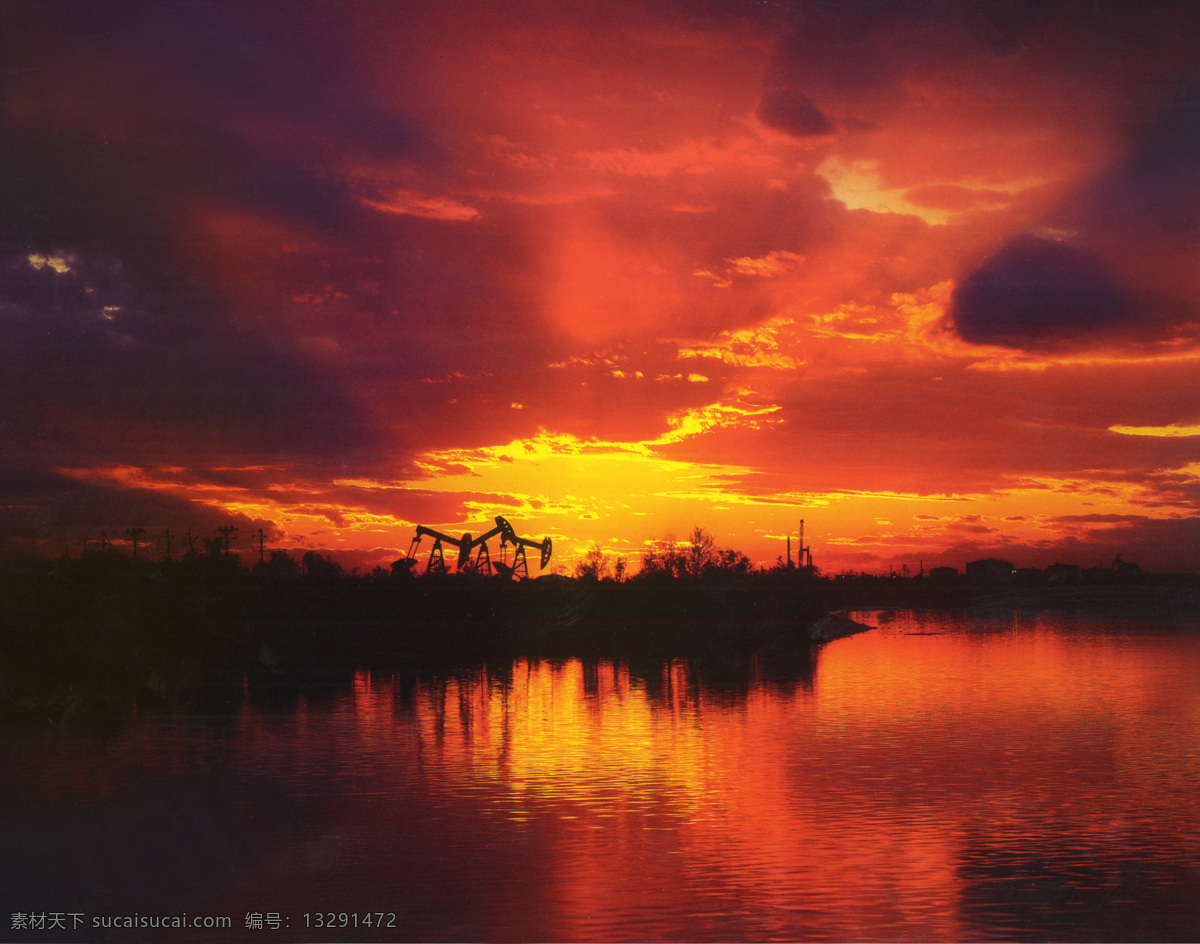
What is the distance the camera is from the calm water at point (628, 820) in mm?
13648

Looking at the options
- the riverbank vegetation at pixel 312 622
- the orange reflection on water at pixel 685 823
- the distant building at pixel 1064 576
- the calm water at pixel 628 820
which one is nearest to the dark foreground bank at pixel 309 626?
the riverbank vegetation at pixel 312 622

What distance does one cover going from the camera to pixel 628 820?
61.0 ft

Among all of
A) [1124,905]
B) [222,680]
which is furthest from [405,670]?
[1124,905]

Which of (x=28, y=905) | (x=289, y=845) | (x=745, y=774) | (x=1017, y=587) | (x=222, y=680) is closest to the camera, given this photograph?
(x=28, y=905)

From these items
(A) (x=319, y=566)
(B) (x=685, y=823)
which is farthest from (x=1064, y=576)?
(B) (x=685, y=823)

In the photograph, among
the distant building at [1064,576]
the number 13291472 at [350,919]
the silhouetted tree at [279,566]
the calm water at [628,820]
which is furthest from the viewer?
the distant building at [1064,576]

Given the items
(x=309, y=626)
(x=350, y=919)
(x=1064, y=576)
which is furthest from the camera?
(x=1064, y=576)

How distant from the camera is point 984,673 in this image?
47875 millimetres

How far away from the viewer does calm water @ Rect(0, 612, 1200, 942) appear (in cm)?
1365

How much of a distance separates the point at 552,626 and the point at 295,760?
183 ft

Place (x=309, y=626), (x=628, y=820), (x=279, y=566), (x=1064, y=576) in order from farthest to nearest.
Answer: (x=1064, y=576) < (x=279, y=566) < (x=309, y=626) < (x=628, y=820)

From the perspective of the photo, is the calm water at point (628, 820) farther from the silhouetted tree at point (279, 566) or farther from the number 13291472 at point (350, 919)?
the silhouetted tree at point (279, 566)

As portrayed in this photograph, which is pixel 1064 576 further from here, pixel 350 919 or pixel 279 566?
pixel 350 919

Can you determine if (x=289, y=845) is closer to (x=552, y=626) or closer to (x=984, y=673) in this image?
(x=984, y=673)
